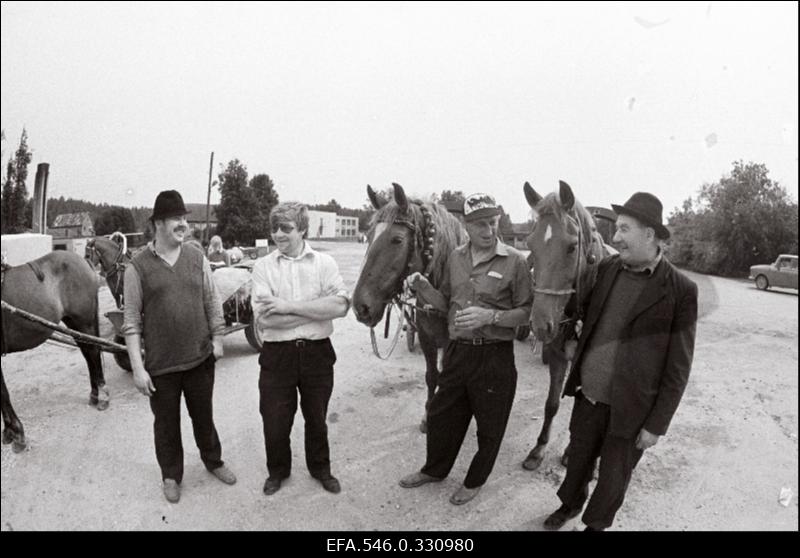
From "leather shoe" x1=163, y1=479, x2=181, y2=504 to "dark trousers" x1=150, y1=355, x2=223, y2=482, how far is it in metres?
0.03

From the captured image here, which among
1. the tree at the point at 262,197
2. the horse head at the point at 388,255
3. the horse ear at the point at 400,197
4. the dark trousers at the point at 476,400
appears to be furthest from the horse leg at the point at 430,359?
the tree at the point at 262,197

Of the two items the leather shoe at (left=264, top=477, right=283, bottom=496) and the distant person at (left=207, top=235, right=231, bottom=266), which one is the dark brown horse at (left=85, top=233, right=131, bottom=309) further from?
the leather shoe at (left=264, top=477, right=283, bottom=496)

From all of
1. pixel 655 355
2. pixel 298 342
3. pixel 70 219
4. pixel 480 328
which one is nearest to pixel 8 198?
pixel 70 219

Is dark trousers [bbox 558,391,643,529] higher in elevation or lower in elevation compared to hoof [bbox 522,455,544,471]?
higher

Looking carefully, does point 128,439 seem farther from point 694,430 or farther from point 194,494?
point 694,430

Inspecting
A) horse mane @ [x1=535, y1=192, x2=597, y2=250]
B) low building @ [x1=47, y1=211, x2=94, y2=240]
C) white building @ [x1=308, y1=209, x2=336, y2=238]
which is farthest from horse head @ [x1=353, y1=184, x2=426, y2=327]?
low building @ [x1=47, y1=211, x2=94, y2=240]

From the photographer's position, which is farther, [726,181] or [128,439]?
[726,181]

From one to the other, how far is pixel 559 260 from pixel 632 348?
68 cm

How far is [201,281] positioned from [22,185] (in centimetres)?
105

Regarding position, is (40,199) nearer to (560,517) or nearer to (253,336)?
(560,517)

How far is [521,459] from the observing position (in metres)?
3.86

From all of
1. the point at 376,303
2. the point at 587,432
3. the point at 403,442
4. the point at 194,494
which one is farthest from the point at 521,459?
the point at 194,494

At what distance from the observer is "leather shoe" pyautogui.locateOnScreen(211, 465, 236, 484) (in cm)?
316

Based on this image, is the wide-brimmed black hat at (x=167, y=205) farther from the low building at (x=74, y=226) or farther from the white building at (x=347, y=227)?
the white building at (x=347, y=227)
